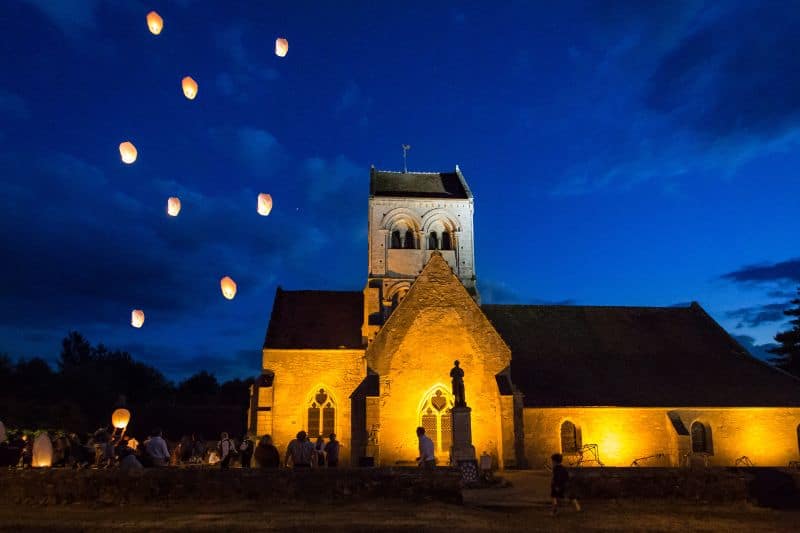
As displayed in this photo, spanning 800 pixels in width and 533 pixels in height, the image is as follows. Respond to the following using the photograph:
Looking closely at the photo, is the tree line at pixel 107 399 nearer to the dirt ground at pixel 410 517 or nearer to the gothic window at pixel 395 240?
the gothic window at pixel 395 240

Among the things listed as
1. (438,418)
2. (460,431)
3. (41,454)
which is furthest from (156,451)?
(438,418)

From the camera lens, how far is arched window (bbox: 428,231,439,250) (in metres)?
37.6

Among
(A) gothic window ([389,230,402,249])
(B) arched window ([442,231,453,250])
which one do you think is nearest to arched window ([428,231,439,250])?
(B) arched window ([442,231,453,250])

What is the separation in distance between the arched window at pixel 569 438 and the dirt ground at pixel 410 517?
1207 centimetres

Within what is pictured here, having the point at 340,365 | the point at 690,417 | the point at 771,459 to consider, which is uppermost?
the point at 340,365

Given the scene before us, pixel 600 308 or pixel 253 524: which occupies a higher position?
pixel 600 308

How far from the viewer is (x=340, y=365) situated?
29.5 m

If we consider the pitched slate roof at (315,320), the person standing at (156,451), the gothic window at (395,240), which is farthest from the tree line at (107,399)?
the person standing at (156,451)

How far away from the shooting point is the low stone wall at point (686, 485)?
14.9m

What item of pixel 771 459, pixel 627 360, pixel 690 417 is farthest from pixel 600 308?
pixel 771 459

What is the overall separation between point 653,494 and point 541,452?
38.8 feet

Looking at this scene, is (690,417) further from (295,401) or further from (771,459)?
(295,401)

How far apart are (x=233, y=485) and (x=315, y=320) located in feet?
58.6

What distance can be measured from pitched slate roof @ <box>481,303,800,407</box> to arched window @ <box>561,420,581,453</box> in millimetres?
1060
